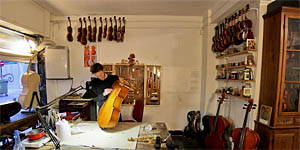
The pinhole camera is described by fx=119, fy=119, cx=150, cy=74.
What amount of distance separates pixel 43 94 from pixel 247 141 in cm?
458

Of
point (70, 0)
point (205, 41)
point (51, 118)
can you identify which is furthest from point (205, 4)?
point (51, 118)

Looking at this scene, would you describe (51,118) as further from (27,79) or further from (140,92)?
(140,92)

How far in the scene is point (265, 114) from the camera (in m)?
1.78

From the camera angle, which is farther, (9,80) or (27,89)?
(9,80)

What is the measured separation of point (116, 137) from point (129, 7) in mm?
2673

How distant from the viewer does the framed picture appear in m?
1.71

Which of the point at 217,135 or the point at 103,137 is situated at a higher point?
the point at 103,137

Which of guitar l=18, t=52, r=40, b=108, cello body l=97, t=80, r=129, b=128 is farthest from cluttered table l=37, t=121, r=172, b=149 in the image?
guitar l=18, t=52, r=40, b=108

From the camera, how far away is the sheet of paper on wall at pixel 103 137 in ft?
4.33

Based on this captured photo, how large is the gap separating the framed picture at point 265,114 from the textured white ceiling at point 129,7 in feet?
6.64

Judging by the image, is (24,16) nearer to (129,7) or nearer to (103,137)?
(129,7)

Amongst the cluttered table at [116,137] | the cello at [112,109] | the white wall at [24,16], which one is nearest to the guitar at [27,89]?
the white wall at [24,16]

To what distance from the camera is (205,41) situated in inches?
122

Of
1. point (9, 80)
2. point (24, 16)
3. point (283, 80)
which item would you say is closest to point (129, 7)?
point (24, 16)
